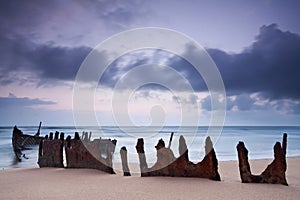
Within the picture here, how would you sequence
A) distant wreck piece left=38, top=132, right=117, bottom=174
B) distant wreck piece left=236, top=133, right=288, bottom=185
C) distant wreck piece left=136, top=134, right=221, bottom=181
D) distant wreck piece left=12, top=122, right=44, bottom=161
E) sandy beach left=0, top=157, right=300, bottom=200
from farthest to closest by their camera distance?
1. distant wreck piece left=12, top=122, right=44, bottom=161
2. distant wreck piece left=38, top=132, right=117, bottom=174
3. distant wreck piece left=136, top=134, right=221, bottom=181
4. distant wreck piece left=236, top=133, right=288, bottom=185
5. sandy beach left=0, top=157, right=300, bottom=200

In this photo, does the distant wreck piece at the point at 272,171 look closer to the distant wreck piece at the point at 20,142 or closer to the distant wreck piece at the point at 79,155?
the distant wreck piece at the point at 79,155

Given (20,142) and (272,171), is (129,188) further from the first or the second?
(20,142)

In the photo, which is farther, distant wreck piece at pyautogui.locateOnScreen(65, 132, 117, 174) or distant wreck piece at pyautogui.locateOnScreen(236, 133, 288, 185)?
distant wreck piece at pyautogui.locateOnScreen(65, 132, 117, 174)

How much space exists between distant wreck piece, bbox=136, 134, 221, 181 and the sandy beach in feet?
0.62

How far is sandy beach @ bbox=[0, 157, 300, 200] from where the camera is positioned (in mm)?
3969

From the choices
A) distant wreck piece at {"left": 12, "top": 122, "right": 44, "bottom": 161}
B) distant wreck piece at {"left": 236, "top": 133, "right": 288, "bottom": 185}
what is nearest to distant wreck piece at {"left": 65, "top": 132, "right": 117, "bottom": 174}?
distant wreck piece at {"left": 236, "top": 133, "right": 288, "bottom": 185}

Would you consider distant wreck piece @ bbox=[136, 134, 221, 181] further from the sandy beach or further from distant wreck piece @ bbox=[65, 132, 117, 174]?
distant wreck piece @ bbox=[65, 132, 117, 174]

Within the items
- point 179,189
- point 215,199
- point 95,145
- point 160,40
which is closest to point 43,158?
point 95,145

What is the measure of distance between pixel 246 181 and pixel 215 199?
132 cm

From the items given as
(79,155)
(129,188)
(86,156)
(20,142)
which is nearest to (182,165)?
(129,188)

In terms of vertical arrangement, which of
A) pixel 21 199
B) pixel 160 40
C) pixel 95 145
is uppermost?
pixel 160 40

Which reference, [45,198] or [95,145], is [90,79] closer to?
[95,145]

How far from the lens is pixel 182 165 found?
5.21 metres

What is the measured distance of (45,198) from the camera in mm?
3932
